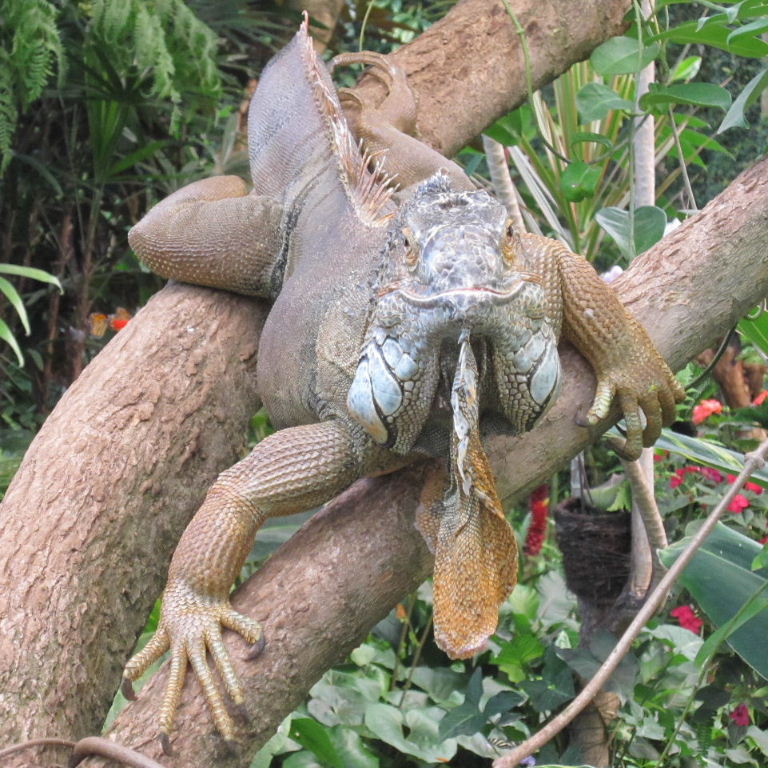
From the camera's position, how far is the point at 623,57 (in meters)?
2.70

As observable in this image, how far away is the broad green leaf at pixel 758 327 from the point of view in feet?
7.80

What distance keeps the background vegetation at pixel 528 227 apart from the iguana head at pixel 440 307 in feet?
1.77

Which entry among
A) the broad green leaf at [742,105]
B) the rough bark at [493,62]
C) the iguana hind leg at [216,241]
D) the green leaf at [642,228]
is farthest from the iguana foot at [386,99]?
the broad green leaf at [742,105]

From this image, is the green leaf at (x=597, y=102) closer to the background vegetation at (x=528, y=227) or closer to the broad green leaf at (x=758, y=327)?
the background vegetation at (x=528, y=227)

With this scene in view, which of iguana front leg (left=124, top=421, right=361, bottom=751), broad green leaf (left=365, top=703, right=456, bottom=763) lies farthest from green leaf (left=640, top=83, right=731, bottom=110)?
broad green leaf (left=365, top=703, right=456, bottom=763)

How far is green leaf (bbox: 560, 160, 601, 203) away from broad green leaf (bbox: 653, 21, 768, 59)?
1.56ft

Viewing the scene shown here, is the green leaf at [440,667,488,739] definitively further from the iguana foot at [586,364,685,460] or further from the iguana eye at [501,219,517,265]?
the iguana eye at [501,219,517,265]

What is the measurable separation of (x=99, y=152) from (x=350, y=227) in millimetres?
2754

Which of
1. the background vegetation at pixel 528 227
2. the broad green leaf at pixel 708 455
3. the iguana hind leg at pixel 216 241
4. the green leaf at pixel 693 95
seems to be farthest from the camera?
the iguana hind leg at pixel 216 241

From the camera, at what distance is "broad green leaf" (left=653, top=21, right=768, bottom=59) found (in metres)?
2.19

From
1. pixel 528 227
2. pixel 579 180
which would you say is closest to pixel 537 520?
pixel 528 227

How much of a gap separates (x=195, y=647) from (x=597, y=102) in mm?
1828

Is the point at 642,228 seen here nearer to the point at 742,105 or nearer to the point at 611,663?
the point at 742,105

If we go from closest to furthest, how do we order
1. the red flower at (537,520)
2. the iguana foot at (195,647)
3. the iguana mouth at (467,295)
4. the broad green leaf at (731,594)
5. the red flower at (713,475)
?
the iguana mouth at (467,295)
the iguana foot at (195,647)
the broad green leaf at (731,594)
the red flower at (713,475)
the red flower at (537,520)
